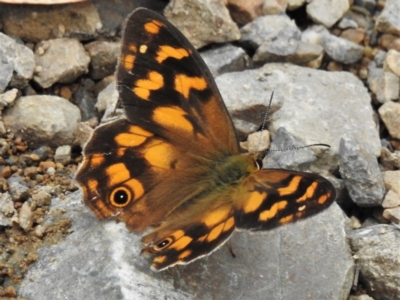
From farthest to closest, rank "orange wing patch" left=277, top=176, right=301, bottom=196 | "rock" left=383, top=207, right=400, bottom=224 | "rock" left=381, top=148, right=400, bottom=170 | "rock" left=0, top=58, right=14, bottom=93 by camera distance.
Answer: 1. "rock" left=381, top=148, right=400, bottom=170
2. "rock" left=0, top=58, right=14, bottom=93
3. "rock" left=383, top=207, right=400, bottom=224
4. "orange wing patch" left=277, top=176, right=301, bottom=196

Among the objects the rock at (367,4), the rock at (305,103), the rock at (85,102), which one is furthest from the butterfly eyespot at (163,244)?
the rock at (367,4)

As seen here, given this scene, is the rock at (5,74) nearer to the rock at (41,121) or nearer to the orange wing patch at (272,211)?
the rock at (41,121)

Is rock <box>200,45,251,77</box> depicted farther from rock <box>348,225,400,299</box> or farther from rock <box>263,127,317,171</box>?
rock <box>348,225,400,299</box>

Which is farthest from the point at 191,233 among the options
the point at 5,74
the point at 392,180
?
the point at 5,74

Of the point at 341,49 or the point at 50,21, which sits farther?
the point at 341,49

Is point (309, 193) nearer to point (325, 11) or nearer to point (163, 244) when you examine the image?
point (163, 244)

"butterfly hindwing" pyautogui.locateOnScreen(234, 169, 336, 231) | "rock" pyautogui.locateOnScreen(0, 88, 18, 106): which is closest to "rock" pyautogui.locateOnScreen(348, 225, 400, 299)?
"butterfly hindwing" pyautogui.locateOnScreen(234, 169, 336, 231)
